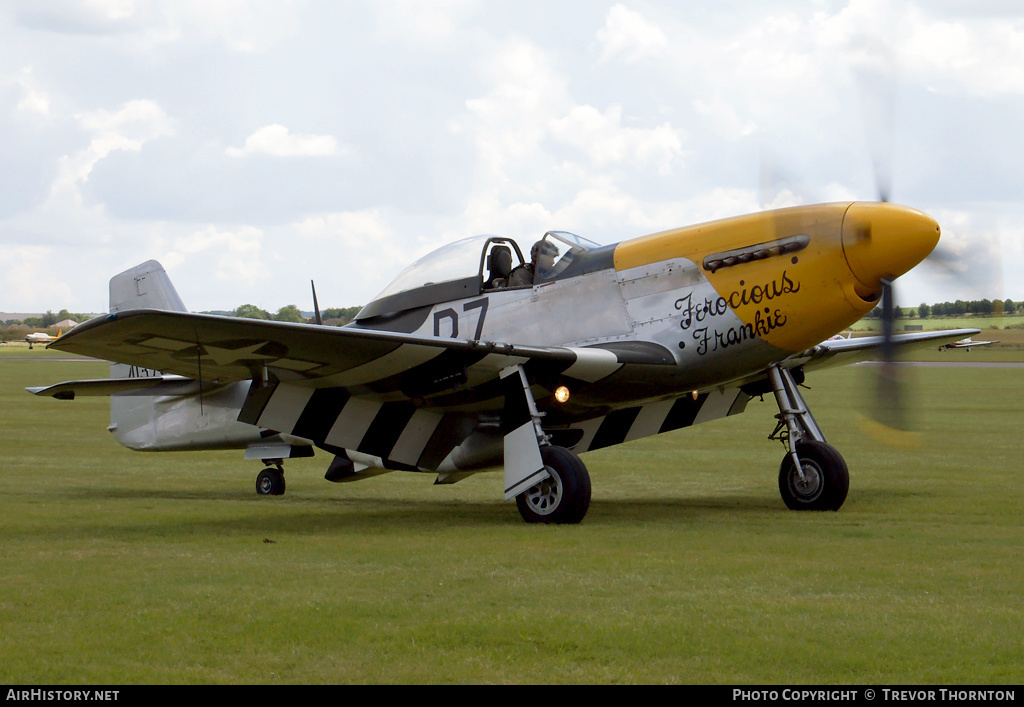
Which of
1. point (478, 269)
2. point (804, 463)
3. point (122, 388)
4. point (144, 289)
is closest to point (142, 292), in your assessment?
point (144, 289)

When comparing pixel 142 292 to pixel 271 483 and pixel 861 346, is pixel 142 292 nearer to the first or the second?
pixel 271 483

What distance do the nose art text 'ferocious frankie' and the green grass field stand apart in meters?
1.75

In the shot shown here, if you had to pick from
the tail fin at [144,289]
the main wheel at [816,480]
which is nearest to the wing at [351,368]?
the main wheel at [816,480]

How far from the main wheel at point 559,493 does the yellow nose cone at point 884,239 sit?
9.19 feet

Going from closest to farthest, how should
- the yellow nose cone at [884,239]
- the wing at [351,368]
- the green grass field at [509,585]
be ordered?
1. the green grass field at [509,585]
2. the wing at [351,368]
3. the yellow nose cone at [884,239]

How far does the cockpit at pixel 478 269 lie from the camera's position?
10.8m

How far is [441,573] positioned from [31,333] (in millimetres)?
146571

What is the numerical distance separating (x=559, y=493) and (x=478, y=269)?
2783 millimetres

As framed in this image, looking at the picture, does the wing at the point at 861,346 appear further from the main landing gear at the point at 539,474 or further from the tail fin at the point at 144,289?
the tail fin at the point at 144,289

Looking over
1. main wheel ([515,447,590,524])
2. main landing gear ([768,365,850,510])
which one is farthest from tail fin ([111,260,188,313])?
main landing gear ([768,365,850,510])

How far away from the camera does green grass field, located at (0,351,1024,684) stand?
15.7 ft

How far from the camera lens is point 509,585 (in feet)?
21.6

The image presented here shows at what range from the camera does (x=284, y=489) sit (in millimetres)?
13461
